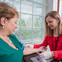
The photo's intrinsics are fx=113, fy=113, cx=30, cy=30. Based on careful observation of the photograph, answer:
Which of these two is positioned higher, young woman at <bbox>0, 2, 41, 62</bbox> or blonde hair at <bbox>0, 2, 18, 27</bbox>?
blonde hair at <bbox>0, 2, 18, 27</bbox>

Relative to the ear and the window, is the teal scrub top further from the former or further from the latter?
the window

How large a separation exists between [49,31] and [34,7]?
0.61 m

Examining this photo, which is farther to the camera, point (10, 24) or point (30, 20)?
point (30, 20)

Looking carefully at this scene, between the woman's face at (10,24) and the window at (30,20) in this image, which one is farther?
the window at (30,20)

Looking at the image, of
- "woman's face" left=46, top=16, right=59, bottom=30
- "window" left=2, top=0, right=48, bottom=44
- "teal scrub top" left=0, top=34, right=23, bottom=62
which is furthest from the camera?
"window" left=2, top=0, right=48, bottom=44

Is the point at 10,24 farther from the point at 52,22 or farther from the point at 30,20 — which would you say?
the point at 30,20

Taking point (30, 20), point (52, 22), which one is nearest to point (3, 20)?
point (52, 22)

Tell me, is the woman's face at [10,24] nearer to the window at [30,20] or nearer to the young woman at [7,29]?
the young woman at [7,29]

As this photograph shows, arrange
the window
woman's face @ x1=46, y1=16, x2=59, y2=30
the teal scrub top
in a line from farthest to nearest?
the window < woman's face @ x1=46, y1=16, x2=59, y2=30 < the teal scrub top

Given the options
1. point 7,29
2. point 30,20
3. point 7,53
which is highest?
point 30,20

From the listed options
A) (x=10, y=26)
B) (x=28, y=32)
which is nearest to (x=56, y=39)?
(x=28, y=32)

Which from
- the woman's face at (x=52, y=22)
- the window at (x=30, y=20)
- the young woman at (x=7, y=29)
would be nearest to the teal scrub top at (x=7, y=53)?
the young woman at (x=7, y=29)

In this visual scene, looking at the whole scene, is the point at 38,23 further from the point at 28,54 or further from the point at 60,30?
the point at 28,54

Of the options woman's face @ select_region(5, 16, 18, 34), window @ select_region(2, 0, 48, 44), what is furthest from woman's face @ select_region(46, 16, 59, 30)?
woman's face @ select_region(5, 16, 18, 34)
